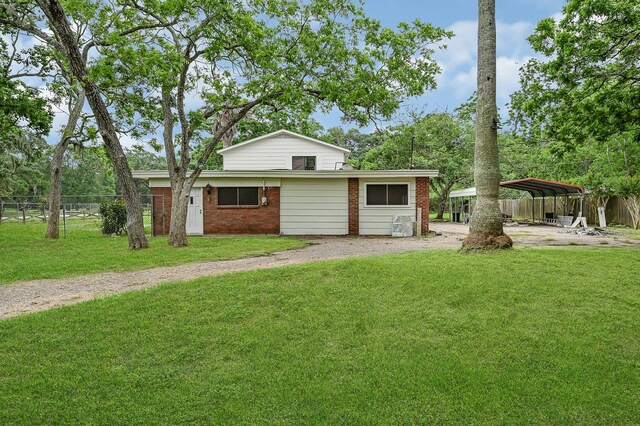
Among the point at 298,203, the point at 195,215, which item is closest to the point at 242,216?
the point at 195,215

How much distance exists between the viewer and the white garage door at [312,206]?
15383 mm

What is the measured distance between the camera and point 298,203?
1546 centimetres

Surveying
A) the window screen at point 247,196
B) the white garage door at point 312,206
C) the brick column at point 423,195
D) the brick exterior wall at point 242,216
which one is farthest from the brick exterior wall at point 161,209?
the brick column at point 423,195

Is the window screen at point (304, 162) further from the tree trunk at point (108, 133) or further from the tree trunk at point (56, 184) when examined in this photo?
the tree trunk at point (108, 133)

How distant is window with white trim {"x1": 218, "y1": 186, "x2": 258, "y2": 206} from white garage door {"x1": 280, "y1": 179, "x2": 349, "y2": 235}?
124 centimetres

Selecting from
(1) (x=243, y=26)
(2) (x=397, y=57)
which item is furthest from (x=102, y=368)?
(2) (x=397, y=57)

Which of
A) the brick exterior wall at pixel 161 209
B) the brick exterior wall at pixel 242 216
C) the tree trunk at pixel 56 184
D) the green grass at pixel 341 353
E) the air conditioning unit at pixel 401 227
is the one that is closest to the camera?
the green grass at pixel 341 353

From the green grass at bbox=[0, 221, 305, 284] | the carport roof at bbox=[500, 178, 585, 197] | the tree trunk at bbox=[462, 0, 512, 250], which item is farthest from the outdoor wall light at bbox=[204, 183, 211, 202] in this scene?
the carport roof at bbox=[500, 178, 585, 197]

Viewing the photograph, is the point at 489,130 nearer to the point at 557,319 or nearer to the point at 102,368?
the point at 557,319

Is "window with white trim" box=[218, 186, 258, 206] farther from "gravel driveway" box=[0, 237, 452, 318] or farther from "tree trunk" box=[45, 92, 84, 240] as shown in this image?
"gravel driveway" box=[0, 237, 452, 318]

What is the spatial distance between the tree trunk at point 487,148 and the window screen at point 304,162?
11.7m

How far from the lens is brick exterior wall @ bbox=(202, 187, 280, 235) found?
600 inches

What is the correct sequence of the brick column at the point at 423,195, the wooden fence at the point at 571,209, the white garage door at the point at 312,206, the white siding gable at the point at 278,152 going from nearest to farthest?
the brick column at the point at 423,195, the white garage door at the point at 312,206, the wooden fence at the point at 571,209, the white siding gable at the point at 278,152

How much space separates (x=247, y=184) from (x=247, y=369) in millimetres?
12254
